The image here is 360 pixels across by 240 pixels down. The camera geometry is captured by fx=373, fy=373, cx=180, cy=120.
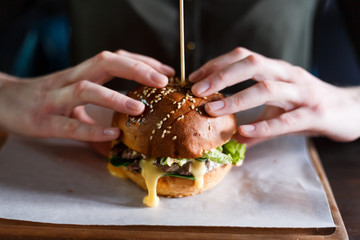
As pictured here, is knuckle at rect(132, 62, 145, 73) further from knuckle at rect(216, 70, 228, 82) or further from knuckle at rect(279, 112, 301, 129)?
knuckle at rect(279, 112, 301, 129)

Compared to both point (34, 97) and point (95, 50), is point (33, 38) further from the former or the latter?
point (34, 97)

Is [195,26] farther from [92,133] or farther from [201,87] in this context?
[92,133]

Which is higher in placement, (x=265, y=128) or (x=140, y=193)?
(x=265, y=128)

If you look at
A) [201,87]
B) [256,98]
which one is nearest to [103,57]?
[201,87]

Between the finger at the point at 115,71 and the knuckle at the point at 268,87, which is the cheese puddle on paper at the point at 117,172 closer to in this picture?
the finger at the point at 115,71

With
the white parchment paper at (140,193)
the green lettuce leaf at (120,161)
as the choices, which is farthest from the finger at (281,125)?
the green lettuce leaf at (120,161)

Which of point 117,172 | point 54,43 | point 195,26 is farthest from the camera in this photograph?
point 54,43
